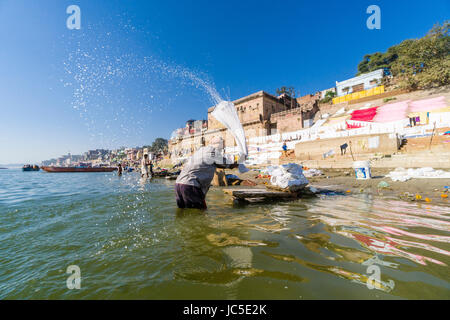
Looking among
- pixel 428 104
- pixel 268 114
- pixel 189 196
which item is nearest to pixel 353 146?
pixel 428 104

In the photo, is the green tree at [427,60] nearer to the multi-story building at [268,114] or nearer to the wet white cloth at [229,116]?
the multi-story building at [268,114]

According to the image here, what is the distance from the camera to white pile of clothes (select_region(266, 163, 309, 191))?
5.57 metres

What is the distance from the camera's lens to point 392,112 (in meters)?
19.8

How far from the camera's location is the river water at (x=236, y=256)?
1.50 metres

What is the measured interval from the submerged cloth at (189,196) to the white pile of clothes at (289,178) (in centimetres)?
284

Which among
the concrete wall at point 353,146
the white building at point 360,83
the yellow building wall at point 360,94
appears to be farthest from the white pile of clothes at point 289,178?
the white building at point 360,83

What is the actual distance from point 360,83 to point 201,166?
40.0 meters

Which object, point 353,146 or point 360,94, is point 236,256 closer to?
point 353,146

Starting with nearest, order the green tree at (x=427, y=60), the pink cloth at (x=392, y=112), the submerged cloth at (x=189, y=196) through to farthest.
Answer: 1. the submerged cloth at (x=189, y=196)
2. the pink cloth at (x=392, y=112)
3. the green tree at (x=427, y=60)

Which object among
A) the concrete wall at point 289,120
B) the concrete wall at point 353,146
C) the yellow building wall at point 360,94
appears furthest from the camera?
the concrete wall at point 289,120
